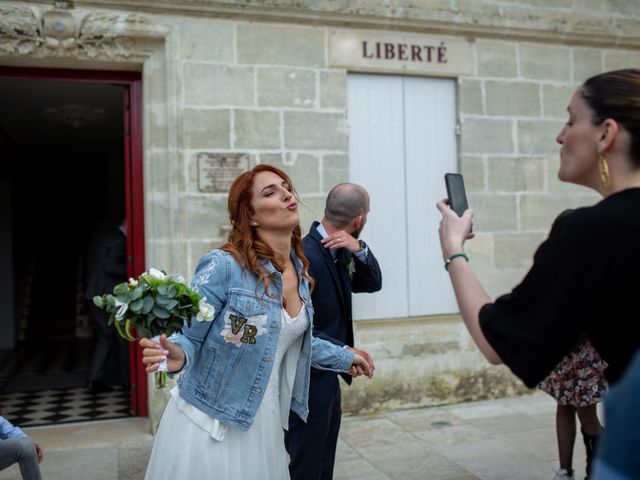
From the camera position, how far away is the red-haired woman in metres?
2.50

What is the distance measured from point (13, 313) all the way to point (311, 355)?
897cm

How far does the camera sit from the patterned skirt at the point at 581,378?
3961 millimetres

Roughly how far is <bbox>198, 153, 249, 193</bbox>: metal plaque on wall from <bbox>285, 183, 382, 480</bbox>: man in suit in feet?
5.86

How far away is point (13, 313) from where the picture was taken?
10.6 meters

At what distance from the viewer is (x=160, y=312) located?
2.22m

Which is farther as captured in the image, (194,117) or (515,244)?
(515,244)

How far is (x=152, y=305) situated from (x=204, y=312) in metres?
0.19

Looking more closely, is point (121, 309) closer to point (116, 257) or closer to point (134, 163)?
point (134, 163)

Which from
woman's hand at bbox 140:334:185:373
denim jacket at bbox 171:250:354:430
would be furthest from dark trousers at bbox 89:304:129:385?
woman's hand at bbox 140:334:185:373

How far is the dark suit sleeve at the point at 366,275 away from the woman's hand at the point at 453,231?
1885 millimetres

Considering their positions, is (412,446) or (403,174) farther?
(403,174)

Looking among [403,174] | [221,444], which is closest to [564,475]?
[221,444]

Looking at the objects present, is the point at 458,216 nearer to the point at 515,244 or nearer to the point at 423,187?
the point at 423,187

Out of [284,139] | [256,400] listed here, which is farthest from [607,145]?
[284,139]
